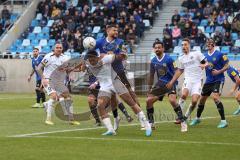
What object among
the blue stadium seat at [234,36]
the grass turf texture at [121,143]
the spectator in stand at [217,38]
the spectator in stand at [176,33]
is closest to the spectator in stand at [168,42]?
the spectator in stand at [176,33]

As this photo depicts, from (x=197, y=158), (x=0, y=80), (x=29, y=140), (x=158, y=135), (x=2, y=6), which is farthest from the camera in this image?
(x=2, y=6)

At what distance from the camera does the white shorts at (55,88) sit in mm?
18906

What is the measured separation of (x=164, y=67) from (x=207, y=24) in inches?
823

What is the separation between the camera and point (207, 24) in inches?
1463

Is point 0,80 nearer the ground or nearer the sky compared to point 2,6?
nearer the ground

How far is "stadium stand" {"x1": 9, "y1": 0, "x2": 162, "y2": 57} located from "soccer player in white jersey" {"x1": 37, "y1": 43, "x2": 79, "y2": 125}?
54.9 feet

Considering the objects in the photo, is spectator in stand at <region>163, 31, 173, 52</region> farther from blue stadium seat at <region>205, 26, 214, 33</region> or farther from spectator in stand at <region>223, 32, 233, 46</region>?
spectator in stand at <region>223, 32, 233, 46</region>

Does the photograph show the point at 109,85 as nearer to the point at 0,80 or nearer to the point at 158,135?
the point at 158,135

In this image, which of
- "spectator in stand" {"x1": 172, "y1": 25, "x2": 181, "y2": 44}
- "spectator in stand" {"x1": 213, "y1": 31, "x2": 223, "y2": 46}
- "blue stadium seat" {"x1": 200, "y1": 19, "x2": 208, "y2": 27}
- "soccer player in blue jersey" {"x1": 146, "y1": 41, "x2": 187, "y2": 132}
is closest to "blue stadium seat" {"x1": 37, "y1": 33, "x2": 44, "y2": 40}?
"spectator in stand" {"x1": 172, "y1": 25, "x2": 181, "y2": 44}

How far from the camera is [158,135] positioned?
15133 millimetres

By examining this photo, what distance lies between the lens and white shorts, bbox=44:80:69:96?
18.9 meters

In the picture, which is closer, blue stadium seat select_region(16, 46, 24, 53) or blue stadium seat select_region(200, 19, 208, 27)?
blue stadium seat select_region(200, 19, 208, 27)

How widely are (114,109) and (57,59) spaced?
379 centimetres

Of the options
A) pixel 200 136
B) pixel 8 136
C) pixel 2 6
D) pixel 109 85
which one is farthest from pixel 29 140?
pixel 2 6
